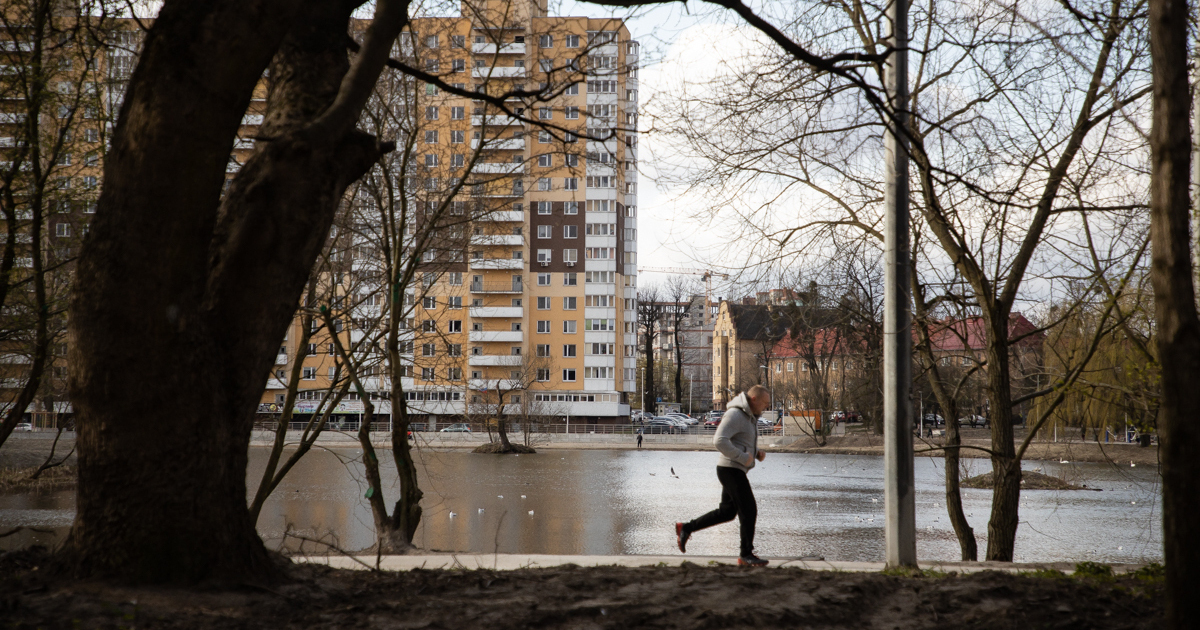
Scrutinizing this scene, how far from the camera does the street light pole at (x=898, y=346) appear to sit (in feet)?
23.6

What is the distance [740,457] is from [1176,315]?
5.04 metres

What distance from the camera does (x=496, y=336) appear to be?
82250 mm

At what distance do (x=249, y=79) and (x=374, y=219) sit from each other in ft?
36.2

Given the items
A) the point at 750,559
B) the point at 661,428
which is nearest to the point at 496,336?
the point at 661,428

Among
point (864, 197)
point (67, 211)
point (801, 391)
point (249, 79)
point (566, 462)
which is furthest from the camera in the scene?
point (801, 391)

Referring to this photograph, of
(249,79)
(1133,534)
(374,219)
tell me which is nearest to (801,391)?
(1133,534)

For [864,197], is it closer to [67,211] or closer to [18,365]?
[67,211]

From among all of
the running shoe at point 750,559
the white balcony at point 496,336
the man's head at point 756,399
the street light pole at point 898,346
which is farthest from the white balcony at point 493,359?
the street light pole at point 898,346

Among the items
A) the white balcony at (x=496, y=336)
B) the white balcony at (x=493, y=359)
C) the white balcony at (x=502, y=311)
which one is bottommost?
the white balcony at (x=493, y=359)

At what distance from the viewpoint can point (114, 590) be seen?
13.4ft

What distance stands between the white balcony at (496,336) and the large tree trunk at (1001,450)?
7196 cm

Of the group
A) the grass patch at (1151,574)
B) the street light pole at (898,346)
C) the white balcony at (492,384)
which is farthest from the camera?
the white balcony at (492,384)

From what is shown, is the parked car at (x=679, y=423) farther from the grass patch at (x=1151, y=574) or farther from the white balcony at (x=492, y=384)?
the grass patch at (x=1151, y=574)

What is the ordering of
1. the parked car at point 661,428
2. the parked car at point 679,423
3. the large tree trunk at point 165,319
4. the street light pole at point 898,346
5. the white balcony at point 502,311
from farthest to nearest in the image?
the white balcony at point 502,311, the parked car at point 679,423, the parked car at point 661,428, the street light pole at point 898,346, the large tree trunk at point 165,319
